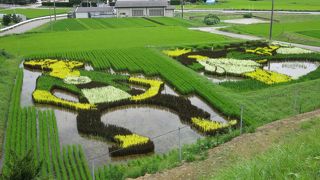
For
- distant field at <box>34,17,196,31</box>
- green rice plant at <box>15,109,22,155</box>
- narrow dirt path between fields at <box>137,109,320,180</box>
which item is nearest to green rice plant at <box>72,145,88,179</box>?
green rice plant at <box>15,109,22,155</box>

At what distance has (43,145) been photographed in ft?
51.0

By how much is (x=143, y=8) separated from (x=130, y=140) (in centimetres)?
6071

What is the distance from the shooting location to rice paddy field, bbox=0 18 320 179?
14.7 m

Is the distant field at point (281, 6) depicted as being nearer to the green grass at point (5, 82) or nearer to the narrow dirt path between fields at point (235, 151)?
the green grass at point (5, 82)

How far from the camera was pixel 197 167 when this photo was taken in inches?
451

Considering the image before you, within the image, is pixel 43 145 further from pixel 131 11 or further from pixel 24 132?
pixel 131 11

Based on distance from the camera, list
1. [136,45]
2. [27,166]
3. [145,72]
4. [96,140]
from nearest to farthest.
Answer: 1. [27,166]
2. [96,140]
3. [145,72]
4. [136,45]

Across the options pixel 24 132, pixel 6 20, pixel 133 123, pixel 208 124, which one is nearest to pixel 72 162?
pixel 24 132

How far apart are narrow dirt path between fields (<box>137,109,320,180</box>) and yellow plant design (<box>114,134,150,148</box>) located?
11.5ft

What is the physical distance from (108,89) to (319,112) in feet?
39.4

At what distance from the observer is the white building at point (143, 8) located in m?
73.1

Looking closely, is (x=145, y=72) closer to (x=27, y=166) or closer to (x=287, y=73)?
(x=287, y=73)

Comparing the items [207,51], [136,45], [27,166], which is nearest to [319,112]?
[27,166]

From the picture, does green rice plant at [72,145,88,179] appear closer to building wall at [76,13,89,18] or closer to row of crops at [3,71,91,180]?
row of crops at [3,71,91,180]
